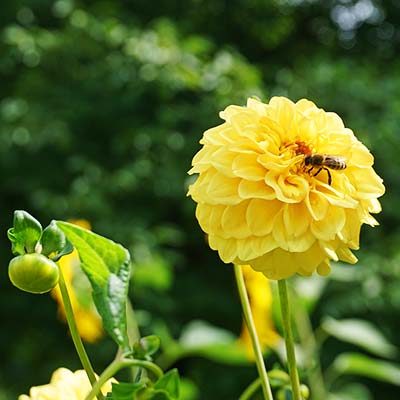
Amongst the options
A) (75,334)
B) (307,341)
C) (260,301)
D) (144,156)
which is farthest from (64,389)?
(144,156)

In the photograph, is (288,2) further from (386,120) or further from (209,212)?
(209,212)

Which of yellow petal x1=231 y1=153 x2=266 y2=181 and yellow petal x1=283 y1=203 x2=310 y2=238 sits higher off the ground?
yellow petal x1=231 y1=153 x2=266 y2=181

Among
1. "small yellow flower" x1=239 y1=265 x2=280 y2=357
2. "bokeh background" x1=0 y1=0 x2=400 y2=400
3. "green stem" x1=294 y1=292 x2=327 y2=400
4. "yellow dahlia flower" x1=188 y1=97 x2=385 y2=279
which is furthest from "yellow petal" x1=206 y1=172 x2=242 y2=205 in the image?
"bokeh background" x1=0 y1=0 x2=400 y2=400

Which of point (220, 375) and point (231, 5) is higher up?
point (231, 5)

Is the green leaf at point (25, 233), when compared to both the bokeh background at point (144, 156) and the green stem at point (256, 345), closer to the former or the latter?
the green stem at point (256, 345)

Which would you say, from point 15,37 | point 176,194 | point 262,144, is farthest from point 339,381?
point 262,144

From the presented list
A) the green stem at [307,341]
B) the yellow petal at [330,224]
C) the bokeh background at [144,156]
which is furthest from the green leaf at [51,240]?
the bokeh background at [144,156]

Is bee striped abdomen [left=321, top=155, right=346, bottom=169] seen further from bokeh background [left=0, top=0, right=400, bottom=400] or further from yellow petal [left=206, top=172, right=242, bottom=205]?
bokeh background [left=0, top=0, right=400, bottom=400]
